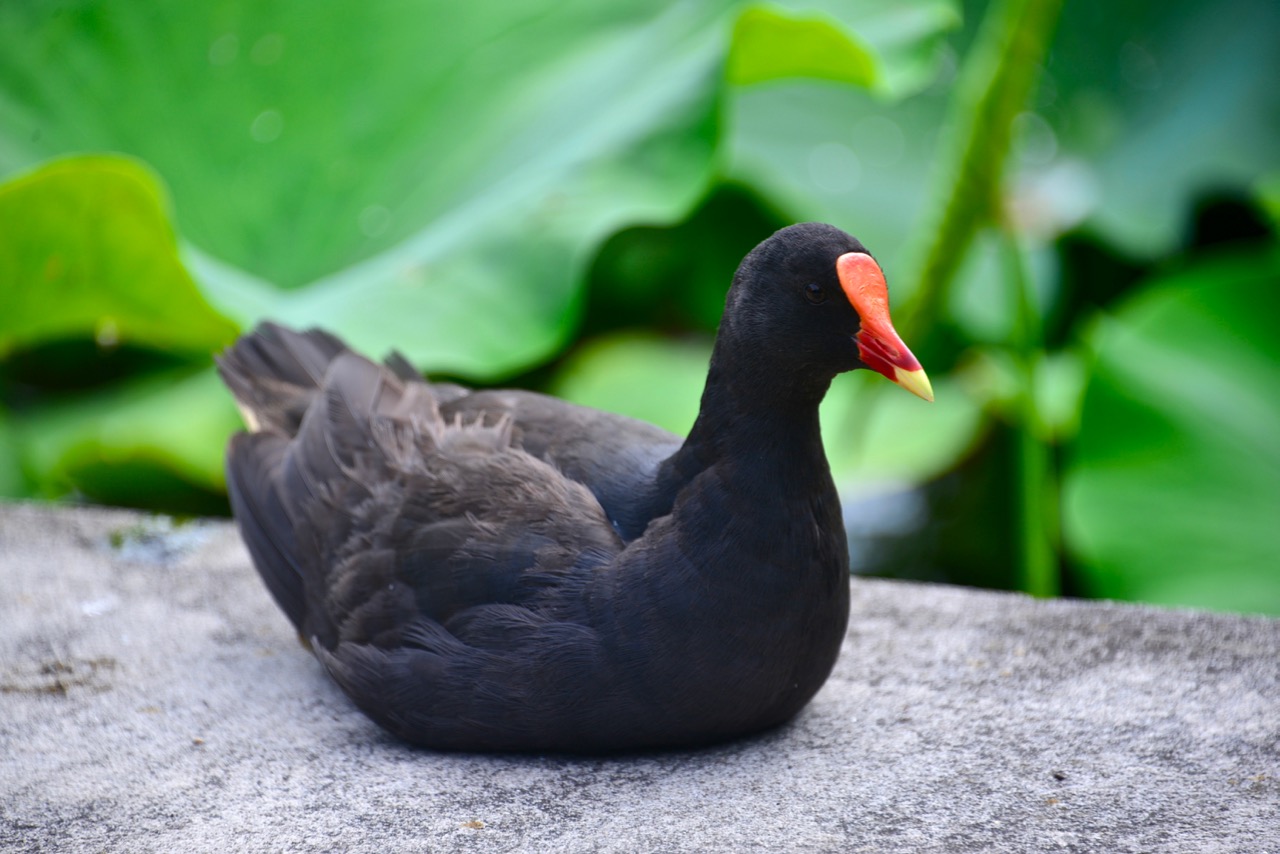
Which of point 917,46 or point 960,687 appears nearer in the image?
point 960,687

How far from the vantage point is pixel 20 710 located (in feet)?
5.83

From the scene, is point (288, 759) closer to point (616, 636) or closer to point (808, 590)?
point (616, 636)

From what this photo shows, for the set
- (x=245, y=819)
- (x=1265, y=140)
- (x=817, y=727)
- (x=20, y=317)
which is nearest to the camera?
(x=245, y=819)

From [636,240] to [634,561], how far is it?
5.78ft

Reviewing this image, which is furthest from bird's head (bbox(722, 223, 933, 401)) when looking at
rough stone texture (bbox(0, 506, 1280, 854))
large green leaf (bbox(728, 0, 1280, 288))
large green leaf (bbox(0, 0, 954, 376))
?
large green leaf (bbox(728, 0, 1280, 288))

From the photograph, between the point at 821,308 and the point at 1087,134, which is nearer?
the point at 821,308

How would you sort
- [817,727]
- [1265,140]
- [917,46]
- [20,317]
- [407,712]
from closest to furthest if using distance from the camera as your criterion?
[407,712], [817,727], [20,317], [917,46], [1265,140]

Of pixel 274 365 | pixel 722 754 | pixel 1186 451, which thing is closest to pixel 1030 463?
pixel 1186 451

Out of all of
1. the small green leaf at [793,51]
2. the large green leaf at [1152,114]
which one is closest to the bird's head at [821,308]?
the small green leaf at [793,51]

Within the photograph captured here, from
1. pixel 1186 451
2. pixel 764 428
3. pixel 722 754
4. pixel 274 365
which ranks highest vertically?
pixel 764 428

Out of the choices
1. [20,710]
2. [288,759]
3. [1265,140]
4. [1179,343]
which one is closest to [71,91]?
[20,710]

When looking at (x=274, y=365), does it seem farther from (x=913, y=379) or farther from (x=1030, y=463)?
(x=1030, y=463)

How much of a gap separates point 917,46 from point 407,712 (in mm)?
1811

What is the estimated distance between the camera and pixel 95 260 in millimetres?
2320
